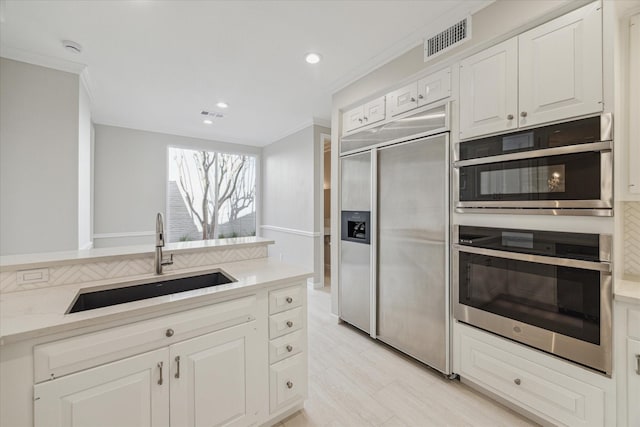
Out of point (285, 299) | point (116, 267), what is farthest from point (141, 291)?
point (285, 299)

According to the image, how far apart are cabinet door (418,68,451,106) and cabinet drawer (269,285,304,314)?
1.79 meters

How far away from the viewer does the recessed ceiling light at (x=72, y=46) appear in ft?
7.51

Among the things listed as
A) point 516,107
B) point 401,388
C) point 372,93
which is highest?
point 372,93

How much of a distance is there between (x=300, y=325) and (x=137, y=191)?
443 cm

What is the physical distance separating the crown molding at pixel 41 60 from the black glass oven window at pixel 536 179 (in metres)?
3.75

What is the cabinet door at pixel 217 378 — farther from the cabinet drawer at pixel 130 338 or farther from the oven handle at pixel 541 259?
the oven handle at pixel 541 259

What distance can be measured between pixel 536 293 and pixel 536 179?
70 cm

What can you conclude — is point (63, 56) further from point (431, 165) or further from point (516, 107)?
point (516, 107)

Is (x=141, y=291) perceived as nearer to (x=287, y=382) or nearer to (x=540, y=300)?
(x=287, y=382)

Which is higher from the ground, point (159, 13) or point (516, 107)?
point (159, 13)

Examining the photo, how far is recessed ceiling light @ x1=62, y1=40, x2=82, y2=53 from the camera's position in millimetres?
2290

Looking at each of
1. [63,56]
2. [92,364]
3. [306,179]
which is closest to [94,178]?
[63,56]

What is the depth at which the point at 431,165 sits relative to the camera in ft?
6.97

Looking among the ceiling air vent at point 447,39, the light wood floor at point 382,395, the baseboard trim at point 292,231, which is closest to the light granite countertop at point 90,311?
the light wood floor at point 382,395
